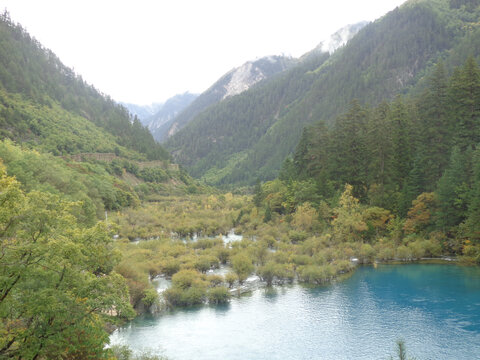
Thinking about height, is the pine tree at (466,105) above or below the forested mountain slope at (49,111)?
below

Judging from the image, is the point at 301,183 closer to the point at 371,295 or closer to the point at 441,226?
the point at 441,226

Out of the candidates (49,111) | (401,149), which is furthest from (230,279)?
(49,111)

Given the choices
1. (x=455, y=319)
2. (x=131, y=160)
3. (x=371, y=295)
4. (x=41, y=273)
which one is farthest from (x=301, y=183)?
(x=131, y=160)

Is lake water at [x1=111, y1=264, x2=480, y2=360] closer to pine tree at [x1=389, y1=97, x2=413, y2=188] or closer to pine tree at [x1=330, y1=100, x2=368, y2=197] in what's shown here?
pine tree at [x1=389, y1=97, x2=413, y2=188]

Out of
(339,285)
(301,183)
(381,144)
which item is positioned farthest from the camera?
(301,183)

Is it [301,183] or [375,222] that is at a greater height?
[301,183]

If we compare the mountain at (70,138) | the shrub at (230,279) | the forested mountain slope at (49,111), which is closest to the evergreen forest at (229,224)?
the shrub at (230,279)

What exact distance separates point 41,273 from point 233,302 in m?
29.2

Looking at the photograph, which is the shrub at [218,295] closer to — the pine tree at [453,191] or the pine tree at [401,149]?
the pine tree at [453,191]

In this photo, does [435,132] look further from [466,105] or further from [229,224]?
[229,224]

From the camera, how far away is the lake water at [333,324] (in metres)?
33.5

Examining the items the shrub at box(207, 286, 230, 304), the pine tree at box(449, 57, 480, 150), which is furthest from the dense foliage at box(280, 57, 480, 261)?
the shrub at box(207, 286, 230, 304)

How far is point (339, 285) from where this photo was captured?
4878 cm

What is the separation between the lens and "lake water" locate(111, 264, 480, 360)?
3347 centimetres
